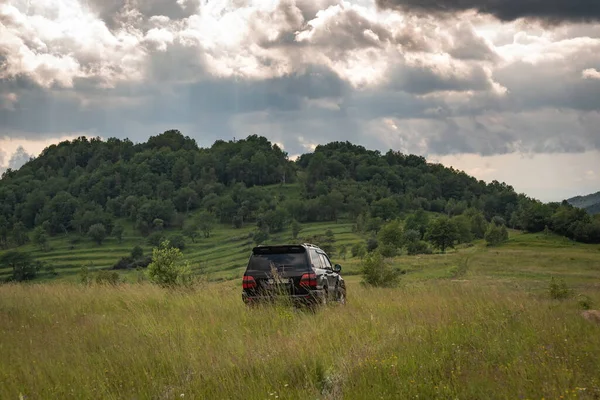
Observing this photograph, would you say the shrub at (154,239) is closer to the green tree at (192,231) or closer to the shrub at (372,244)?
the green tree at (192,231)

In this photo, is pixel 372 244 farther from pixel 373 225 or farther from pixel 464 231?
pixel 373 225

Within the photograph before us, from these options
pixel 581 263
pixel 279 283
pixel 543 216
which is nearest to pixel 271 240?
pixel 543 216

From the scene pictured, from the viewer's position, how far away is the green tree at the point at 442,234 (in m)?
139

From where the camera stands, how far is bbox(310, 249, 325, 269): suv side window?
14373 mm

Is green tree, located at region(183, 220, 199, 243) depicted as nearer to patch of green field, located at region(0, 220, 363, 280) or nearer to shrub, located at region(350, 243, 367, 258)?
patch of green field, located at region(0, 220, 363, 280)

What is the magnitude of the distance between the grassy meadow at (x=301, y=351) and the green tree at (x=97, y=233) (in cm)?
18931

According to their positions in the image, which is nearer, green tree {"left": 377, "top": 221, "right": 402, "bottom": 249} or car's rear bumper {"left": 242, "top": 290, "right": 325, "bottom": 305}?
car's rear bumper {"left": 242, "top": 290, "right": 325, "bottom": 305}

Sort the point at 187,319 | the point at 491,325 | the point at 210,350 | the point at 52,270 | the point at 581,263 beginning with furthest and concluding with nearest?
the point at 52,270, the point at 581,263, the point at 187,319, the point at 491,325, the point at 210,350

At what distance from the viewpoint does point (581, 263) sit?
104625 millimetres

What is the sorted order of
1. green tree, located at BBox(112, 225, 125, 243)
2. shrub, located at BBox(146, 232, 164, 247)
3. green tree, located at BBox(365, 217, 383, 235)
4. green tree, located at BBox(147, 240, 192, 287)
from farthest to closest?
1. green tree, located at BBox(112, 225, 125, 243)
2. shrub, located at BBox(146, 232, 164, 247)
3. green tree, located at BBox(365, 217, 383, 235)
4. green tree, located at BBox(147, 240, 192, 287)

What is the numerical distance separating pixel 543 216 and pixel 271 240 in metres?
85.8

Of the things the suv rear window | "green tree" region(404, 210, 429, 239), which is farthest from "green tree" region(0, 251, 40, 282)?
the suv rear window

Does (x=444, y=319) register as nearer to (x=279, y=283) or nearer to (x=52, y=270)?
(x=279, y=283)

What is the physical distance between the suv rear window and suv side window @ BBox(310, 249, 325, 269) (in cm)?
49
